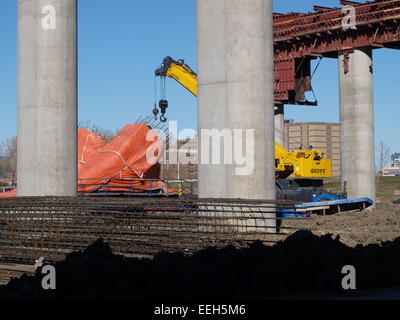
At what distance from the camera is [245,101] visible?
1722 cm

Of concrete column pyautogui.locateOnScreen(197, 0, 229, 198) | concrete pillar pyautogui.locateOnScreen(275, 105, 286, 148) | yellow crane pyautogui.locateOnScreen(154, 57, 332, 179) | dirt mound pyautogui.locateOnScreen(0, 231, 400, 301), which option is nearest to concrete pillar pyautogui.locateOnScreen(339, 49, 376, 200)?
yellow crane pyautogui.locateOnScreen(154, 57, 332, 179)

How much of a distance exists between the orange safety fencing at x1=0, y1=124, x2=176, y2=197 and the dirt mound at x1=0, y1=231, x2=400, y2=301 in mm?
16575

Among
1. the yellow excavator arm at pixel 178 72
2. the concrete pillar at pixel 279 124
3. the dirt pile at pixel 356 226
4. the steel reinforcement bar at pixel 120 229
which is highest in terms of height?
the yellow excavator arm at pixel 178 72

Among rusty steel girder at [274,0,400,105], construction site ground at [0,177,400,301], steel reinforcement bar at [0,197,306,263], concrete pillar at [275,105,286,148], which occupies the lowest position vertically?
construction site ground at [0,177,400,301]

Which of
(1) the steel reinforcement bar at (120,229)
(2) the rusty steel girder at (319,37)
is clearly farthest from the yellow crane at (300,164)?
(1) the steel reinforcement bar at (120,229)

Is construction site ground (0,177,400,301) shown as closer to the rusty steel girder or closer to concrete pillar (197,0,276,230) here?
concrete pillar (197,0,276,230)

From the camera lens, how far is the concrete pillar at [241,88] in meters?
17.2

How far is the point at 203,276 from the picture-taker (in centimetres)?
1004

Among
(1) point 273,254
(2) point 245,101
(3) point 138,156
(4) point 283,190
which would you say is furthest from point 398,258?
(4) point 283,190

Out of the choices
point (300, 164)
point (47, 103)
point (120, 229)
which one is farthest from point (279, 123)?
point (120, 229)

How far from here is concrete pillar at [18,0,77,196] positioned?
21.1m

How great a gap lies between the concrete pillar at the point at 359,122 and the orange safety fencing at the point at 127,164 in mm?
13742

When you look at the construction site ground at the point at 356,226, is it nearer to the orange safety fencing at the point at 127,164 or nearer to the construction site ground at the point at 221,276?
the orange safety fencing at the point at 127,164
